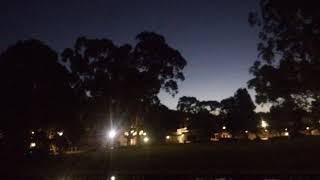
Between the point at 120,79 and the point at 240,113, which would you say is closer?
the point at 120,79

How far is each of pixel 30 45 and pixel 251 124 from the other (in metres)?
61.0

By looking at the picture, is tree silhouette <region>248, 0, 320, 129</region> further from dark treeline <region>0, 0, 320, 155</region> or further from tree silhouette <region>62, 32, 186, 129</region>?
tree silhouette <region>62, 32, 186, 129</region>

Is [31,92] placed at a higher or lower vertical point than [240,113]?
lower

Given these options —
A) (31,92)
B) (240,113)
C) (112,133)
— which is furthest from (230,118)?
(31,92)

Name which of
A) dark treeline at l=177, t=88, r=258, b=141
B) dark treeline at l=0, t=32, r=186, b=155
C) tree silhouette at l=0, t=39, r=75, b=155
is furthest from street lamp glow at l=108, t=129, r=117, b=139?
dark treeline at l=177, t=88, r=258, b=141

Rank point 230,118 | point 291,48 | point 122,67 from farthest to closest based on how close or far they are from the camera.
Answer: point 230,118 → point 122,67 → point 291,48

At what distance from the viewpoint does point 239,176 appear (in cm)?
1989

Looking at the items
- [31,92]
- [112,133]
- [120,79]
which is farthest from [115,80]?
[31,92]

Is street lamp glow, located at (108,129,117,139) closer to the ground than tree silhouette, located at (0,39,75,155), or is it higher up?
closer to the ground

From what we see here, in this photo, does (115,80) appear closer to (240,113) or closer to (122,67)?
(122,67)

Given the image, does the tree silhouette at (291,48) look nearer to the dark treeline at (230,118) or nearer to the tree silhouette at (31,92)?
the tree silhouette at (31,92)

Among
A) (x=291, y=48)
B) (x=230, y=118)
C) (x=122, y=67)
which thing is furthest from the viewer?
(x=230, y=118)

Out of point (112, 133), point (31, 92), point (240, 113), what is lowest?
point (112, 133)

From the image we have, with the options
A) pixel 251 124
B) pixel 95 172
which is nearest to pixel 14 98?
pixel 95 172
